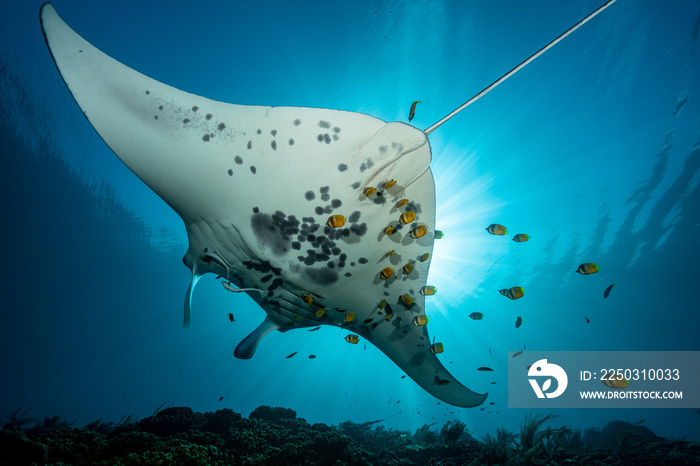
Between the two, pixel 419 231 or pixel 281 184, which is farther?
pixel 419 231

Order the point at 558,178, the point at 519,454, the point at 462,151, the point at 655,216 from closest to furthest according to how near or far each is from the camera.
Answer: the point at 519,454
the point at 462,151
the point at 558,178
the point at 655,216

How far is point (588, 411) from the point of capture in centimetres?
4631

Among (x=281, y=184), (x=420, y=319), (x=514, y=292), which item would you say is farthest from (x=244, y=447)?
(x=514, y=292)

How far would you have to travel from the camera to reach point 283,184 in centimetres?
233

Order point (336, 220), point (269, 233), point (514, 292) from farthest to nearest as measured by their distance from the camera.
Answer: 1. point (514, 292)
2. point (269, 233)
3. point (336, 220)

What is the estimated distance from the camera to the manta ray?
6.35ft

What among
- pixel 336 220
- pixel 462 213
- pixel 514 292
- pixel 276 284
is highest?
pixel 462 213

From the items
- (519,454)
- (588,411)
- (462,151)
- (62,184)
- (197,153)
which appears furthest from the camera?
(588,411)

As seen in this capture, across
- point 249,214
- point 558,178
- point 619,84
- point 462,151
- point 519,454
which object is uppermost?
point 619,84

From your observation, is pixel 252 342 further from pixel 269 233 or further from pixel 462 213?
pixel 462 213

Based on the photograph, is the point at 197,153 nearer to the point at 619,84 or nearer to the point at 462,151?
the point at 462,151

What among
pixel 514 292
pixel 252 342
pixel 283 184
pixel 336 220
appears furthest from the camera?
pixel 514 292

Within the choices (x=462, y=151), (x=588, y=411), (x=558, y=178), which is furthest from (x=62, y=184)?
(x=588, y=411)

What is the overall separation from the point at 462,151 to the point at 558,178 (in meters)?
6.73
